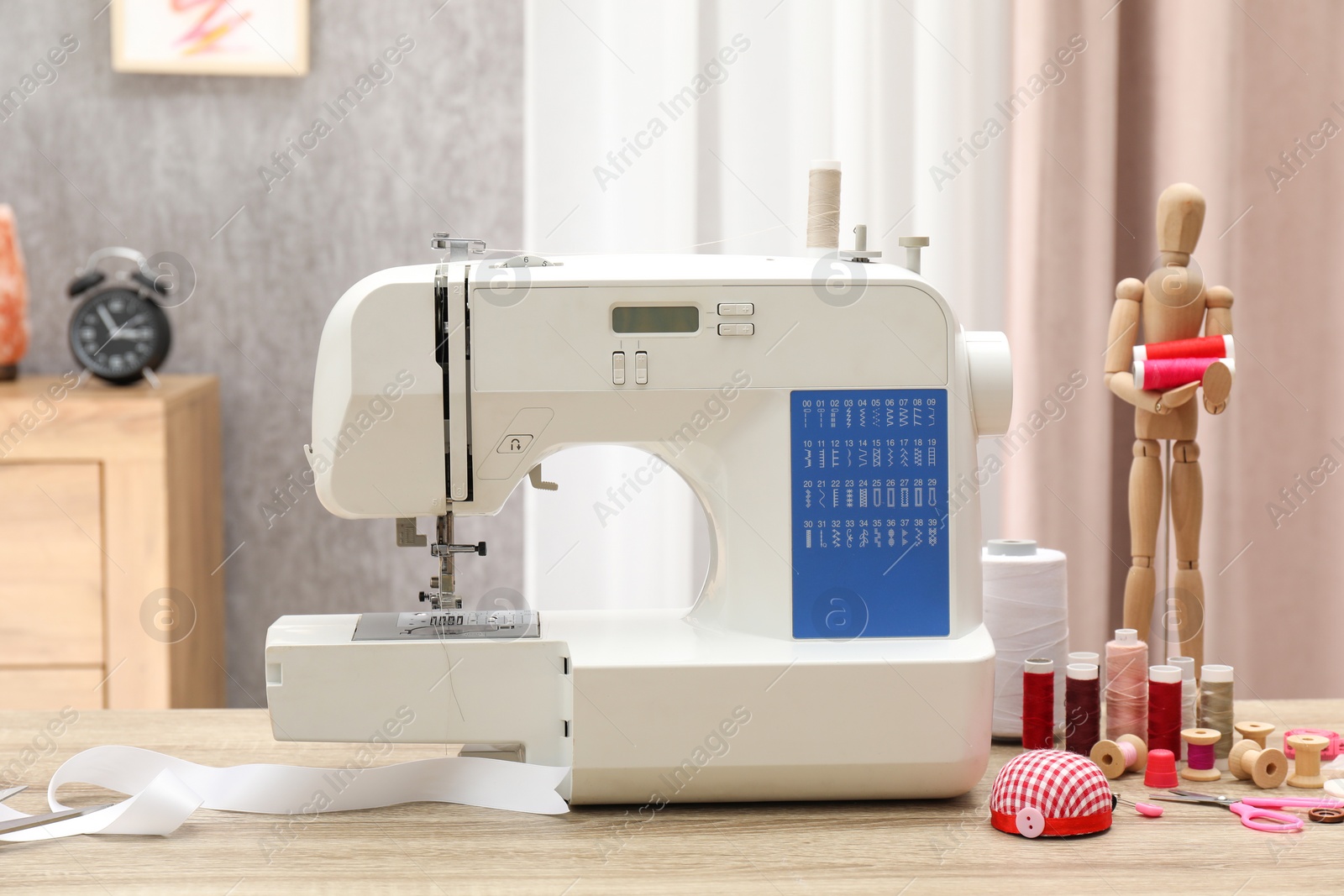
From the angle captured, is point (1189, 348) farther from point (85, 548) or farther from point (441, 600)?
point (85, 548)

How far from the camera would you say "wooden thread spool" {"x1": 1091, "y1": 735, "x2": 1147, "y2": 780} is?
1228mm

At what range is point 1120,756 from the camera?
48.4 inches

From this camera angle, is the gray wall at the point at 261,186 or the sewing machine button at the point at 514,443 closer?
the sewing machine button at the point at 514,443

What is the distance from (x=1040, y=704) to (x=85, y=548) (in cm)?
165

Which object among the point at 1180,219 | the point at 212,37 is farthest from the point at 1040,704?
the point at 212,37

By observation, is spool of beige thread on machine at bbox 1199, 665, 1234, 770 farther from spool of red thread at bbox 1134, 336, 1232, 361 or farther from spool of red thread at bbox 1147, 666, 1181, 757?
spool of red thread at bbox 1134, 336, 1232, 361

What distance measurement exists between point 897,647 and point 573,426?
390 millimetres

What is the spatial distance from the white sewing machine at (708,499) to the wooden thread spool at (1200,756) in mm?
225

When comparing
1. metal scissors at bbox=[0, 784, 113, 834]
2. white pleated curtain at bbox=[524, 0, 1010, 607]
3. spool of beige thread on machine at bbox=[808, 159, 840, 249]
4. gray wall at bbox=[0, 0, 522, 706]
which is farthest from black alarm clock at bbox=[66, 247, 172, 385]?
spool of beige thread on machine at bbox=[808, 159, 840, 249]

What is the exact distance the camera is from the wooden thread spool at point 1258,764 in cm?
120

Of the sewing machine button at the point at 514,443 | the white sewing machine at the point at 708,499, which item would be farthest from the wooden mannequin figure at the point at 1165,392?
the sewing machine button at the point at 514,443

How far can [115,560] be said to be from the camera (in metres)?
2.15

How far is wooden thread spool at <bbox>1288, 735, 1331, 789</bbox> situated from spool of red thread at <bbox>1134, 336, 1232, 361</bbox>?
1.56 ft

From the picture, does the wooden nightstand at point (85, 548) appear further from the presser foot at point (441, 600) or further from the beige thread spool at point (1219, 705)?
the beige thread spool at point (1219, 705)
